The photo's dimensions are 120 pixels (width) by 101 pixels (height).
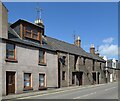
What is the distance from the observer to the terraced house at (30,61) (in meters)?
21.7

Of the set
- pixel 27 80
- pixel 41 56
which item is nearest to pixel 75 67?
pixel 41 56

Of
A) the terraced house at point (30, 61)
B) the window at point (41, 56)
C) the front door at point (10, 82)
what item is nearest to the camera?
the front door at point (10, 82)

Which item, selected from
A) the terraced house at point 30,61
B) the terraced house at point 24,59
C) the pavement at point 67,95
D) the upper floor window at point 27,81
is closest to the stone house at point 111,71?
the terraced house at point 30,61

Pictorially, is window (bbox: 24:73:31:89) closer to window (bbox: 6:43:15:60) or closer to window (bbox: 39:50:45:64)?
window (bbox: 6:43:15:60)

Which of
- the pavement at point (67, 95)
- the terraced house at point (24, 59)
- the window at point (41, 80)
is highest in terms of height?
the terraced house at point (24, 59)

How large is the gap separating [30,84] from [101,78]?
25.2m

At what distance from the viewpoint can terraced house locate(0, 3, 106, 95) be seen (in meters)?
21.7

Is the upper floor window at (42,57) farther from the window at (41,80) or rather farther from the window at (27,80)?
the window at (27,80)

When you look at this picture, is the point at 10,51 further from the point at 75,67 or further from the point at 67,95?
the point at 75,67

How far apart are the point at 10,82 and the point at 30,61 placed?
3777 millimetres

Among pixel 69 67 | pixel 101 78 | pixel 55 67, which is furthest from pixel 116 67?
pixel 55 67

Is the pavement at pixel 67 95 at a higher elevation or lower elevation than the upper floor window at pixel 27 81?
lower

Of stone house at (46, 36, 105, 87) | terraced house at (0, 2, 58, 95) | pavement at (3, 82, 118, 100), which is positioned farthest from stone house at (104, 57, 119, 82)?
pavement at (3, 82, 118, 100)

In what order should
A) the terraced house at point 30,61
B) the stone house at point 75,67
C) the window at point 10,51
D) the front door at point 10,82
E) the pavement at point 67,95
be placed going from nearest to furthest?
the pavement at point 67,95, the front door at point 10,82, the terraced house at point 30,61, the window at point 10,51, the stone house at point 75,67
